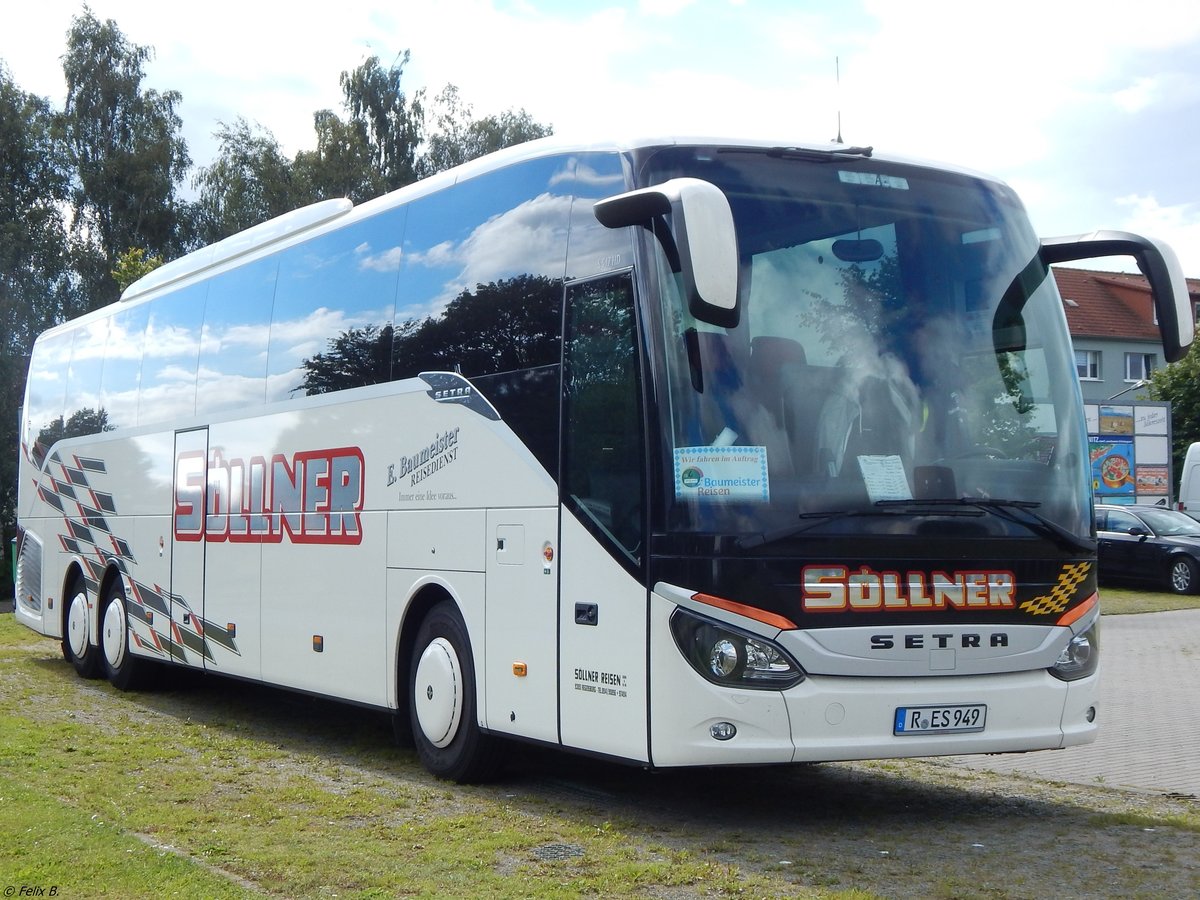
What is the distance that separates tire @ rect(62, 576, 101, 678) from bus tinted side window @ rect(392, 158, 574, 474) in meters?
7.93

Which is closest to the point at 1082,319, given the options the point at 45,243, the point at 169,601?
the point at 45,243

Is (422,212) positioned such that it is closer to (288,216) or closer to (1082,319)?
(288,216)

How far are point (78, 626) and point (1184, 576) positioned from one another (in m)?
20.4

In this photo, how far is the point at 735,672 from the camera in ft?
23.6

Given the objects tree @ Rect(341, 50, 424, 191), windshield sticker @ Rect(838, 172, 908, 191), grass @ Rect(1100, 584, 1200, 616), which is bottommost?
grass @ Rect(1100, 584, 1200, 616)

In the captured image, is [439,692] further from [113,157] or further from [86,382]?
[113,157]

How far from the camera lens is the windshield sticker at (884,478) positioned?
294 inches

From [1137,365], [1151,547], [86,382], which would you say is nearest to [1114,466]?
[1151,547]

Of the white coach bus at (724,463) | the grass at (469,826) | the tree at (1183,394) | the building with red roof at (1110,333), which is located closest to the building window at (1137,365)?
the building with red roof at (1110,333)

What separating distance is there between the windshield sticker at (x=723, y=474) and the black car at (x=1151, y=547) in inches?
917

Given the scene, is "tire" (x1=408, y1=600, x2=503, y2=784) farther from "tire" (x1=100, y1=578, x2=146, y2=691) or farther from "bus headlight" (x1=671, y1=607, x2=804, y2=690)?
"tire" (x1=100, y1=578, x2=146, y2=691)

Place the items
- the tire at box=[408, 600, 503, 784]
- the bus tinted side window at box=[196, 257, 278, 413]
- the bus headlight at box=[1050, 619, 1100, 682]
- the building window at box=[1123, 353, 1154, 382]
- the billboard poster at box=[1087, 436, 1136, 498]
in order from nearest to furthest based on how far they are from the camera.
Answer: the bus headlight at box=[1050, 619, 1100, 682] → the tire at box=[408, 600, 503, 784] → the bus tinted side window at box=[196, 257, 278, 413] → the billboard poster at box=[1087, 436, 1136, 498] → the building window at box=[1123, 353, 1154, 382]

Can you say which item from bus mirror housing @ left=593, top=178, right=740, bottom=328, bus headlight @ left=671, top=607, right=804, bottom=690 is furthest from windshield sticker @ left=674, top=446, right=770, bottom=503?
bus mirror housing @ left=593, top=178, right=740, bottom=328

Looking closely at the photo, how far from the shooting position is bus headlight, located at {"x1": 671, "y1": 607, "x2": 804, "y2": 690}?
7199 millimetres
